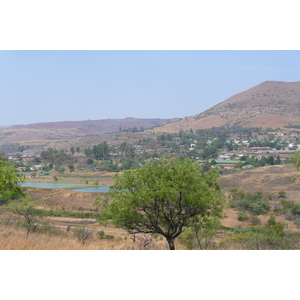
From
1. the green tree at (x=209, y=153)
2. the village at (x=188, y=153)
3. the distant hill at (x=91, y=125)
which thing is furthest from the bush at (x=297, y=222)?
the distant hill at (x=91, y=125)

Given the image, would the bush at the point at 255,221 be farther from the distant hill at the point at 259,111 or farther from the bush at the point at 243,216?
the distant hill at the point at 259,111

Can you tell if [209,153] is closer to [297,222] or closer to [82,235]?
[297,222]

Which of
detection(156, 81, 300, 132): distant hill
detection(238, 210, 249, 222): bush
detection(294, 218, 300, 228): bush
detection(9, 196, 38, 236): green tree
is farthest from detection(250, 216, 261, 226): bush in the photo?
detection(156, 81, 300, 132): distant hill

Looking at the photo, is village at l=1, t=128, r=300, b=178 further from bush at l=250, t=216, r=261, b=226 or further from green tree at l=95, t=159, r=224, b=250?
green tree at l=95, t=159, r=224, b=250

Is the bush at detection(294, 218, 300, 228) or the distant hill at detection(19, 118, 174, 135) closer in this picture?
the bush at detection(294, 218, 300, 228)

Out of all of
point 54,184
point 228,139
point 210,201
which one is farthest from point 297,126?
point 210,201
